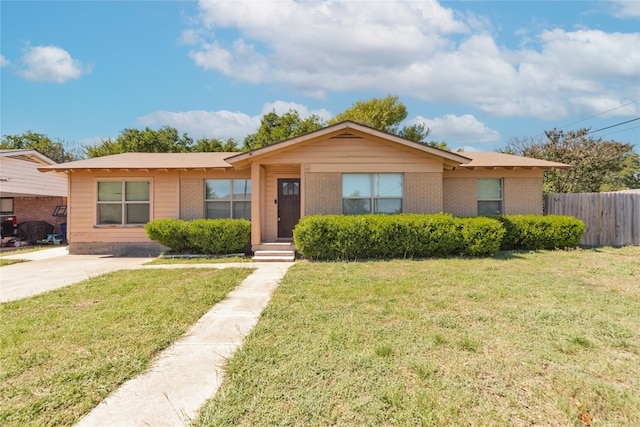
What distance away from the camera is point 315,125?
2756cm

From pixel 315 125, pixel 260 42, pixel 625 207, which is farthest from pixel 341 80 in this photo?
pixel 625 207

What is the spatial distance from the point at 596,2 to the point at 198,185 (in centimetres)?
1695

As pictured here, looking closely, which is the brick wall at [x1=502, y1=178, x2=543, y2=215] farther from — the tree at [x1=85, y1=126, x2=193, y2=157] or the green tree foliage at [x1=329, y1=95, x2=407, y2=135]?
the tree at [x1=85, y1=126, x2=193, y2=157]

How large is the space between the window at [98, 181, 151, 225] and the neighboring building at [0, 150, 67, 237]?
7186mm

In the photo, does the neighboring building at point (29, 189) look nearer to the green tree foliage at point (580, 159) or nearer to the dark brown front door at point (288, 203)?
the dark brown front door at point (288, 203)

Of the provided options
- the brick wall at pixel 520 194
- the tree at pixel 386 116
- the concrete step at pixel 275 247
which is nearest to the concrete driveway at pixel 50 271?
the concrete step at pixel 275 247

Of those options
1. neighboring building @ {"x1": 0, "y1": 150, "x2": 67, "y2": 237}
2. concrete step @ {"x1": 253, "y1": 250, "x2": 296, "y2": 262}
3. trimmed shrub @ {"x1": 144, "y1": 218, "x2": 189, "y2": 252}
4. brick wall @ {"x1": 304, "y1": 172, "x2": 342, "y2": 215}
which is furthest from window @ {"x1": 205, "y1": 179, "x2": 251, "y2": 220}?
neighboring building @ {"x1": 0, "y1": 150, "x2": 67, "y2": 237}

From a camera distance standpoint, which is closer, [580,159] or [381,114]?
[580,159]

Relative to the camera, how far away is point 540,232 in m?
9.87

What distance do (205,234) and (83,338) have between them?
6466 millimetres

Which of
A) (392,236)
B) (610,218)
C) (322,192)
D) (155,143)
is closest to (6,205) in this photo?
(155,143)

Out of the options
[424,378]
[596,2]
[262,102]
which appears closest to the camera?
[424,378]

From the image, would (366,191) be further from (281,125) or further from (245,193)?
(281,125)

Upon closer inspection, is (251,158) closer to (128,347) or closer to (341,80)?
(128,347)
